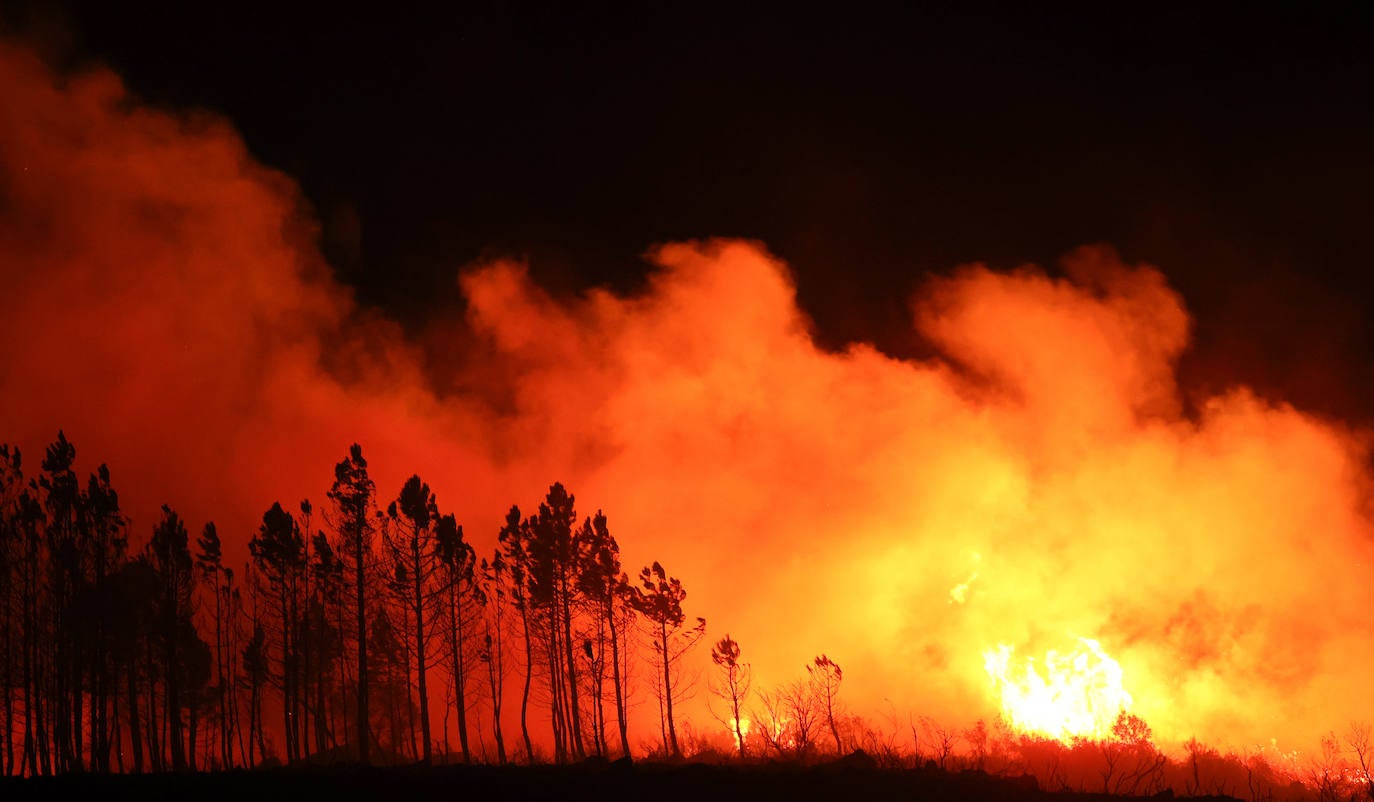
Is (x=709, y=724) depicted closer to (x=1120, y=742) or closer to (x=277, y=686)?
(x=1120, y=742)

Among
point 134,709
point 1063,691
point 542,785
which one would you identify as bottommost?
point 1063,691

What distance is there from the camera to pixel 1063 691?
7019 centimetres

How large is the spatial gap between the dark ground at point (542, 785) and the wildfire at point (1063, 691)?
146 ft

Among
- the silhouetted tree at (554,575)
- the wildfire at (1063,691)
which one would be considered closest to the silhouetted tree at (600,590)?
the silhouetted tree at (554,575)

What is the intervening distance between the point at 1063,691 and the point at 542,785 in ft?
183

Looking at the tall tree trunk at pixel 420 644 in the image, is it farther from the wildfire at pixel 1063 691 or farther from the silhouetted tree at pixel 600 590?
the wildfire at pixel 1063 691

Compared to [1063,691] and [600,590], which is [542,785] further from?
[1063,691]

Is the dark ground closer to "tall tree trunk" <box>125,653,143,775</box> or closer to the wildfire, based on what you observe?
"tall tree trunk" <box>125,653,143,775</box>

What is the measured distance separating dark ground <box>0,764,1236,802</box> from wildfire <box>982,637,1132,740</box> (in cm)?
4435

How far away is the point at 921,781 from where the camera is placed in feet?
86.3

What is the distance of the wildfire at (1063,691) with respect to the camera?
222 feet

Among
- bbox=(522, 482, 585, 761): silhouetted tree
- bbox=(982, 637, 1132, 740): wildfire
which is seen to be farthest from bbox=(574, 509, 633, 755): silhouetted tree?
bbox=(982, 637, 1132, 740): wildfire

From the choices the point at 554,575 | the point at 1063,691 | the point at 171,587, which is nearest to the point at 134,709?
the point at 171,587

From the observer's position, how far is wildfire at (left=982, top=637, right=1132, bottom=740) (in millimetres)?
67750
